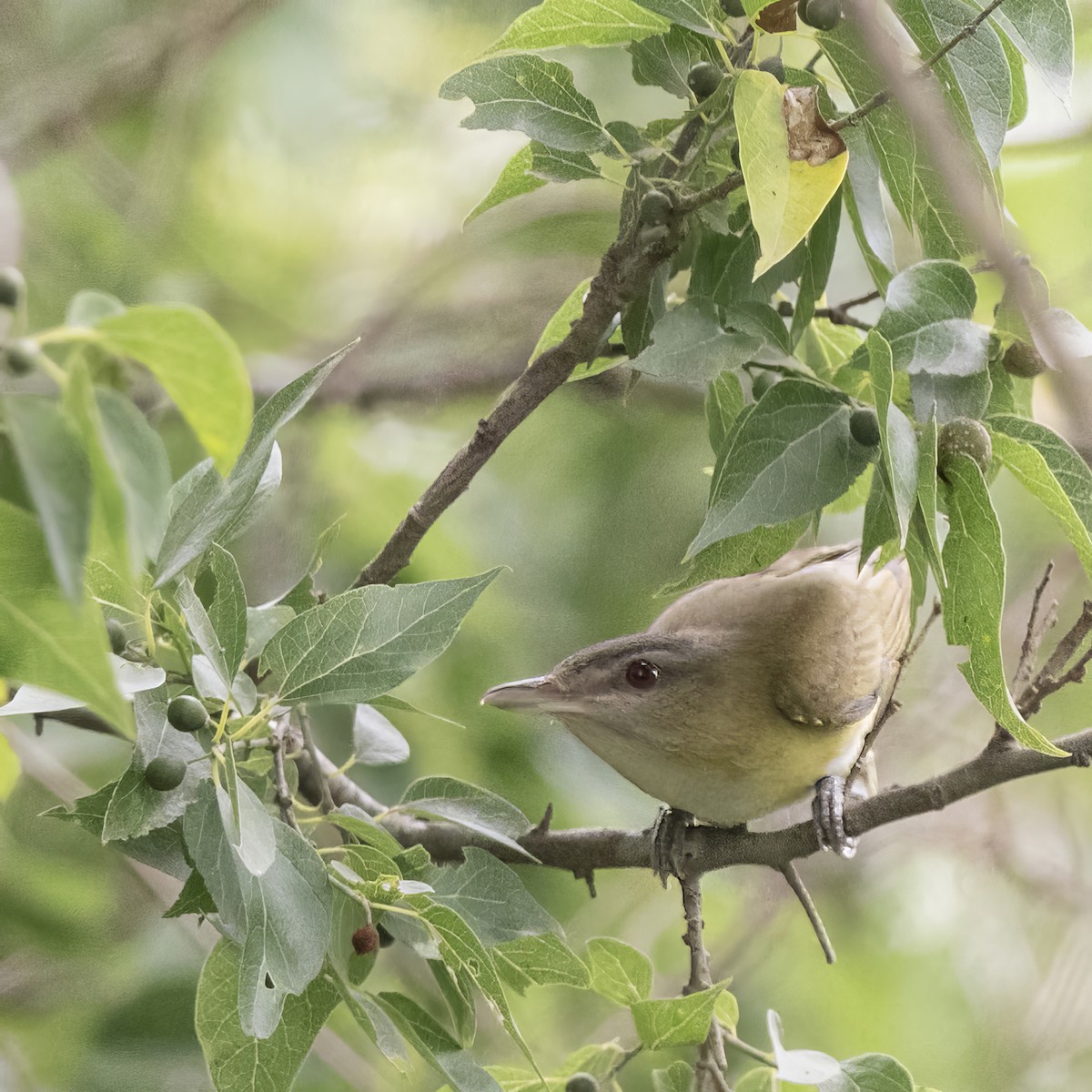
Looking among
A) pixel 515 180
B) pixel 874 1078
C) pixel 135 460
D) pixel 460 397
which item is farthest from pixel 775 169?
pixel 460 397

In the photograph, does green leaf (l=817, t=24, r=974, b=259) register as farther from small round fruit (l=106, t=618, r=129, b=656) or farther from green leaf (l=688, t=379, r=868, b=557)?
small round fruit (l=106, t=618, r=129, b=656)

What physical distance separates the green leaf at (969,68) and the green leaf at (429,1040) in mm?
431

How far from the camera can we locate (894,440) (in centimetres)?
44

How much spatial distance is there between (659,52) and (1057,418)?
14.4 inches

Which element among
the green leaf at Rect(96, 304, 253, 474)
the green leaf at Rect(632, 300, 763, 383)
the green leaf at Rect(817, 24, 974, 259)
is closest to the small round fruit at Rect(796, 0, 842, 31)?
the green leaf at Rect(817, 24, 974, 259)

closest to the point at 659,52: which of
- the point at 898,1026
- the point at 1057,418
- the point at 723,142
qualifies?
the point at 723,142

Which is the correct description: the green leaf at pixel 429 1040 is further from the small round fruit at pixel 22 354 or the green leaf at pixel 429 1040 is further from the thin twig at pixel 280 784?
the small round fruit at pixel 22 354

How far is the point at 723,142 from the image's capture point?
1.76ft

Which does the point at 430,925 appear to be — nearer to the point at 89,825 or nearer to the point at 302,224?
the point at 89,825

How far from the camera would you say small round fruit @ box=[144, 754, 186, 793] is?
43 cm

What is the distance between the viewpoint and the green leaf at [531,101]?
1.69 ft

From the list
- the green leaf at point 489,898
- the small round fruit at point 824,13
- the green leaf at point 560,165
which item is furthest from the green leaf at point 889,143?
the green leaf at point 489,898

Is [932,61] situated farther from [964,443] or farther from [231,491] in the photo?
[231,491]

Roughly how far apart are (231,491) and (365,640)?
0.25 feet
